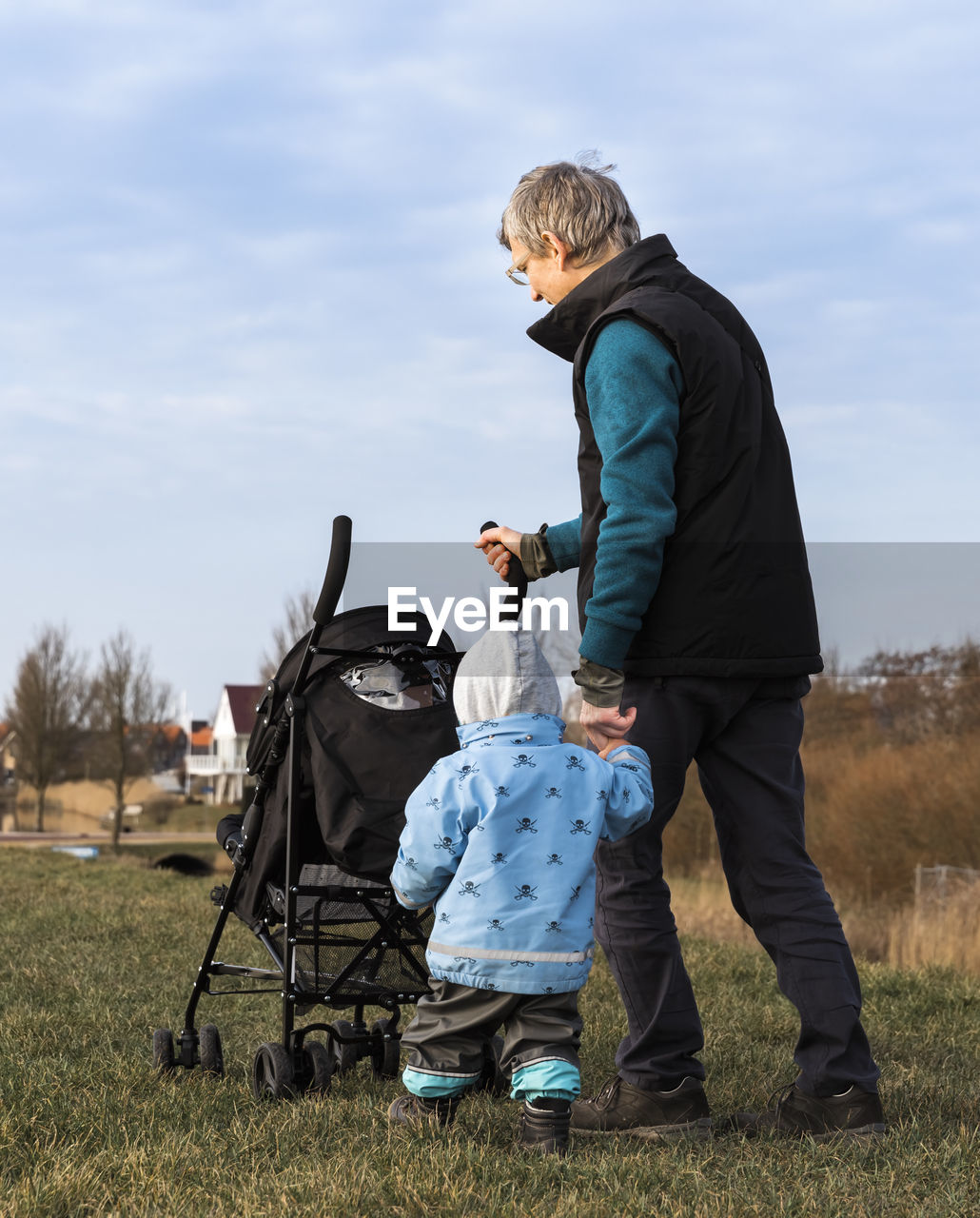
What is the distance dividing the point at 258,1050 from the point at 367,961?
21.5 inches

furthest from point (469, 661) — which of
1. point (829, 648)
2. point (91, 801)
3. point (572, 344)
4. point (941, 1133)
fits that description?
point (91, 801)

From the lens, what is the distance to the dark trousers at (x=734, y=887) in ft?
9.88

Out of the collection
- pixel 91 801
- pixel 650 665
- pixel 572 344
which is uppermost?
pixel 572 344

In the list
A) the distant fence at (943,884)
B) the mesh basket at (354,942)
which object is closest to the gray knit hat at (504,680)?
the mesh basket at (354,942)

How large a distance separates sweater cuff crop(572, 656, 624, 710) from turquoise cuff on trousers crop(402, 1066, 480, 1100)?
89 cm

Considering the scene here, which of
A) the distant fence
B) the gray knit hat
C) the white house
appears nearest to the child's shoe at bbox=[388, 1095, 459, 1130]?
the gray knit hat

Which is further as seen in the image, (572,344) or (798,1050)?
(572,344)

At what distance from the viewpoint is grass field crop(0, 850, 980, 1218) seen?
7.92 ft

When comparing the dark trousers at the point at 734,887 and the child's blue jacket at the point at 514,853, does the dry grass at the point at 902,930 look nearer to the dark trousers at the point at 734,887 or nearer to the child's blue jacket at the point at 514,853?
the dark trousers at the point at 734,887

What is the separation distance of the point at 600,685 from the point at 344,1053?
148 centimetres

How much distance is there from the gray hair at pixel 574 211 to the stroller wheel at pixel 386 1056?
2.16 metres

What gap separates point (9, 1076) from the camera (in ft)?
11.5

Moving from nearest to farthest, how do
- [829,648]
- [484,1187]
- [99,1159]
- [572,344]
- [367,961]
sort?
1. [484,1187]
2. [99,1159]
3. [572,344]
4. [367,961]
5. [829,648]

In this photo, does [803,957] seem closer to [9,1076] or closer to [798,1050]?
[798,1050]
